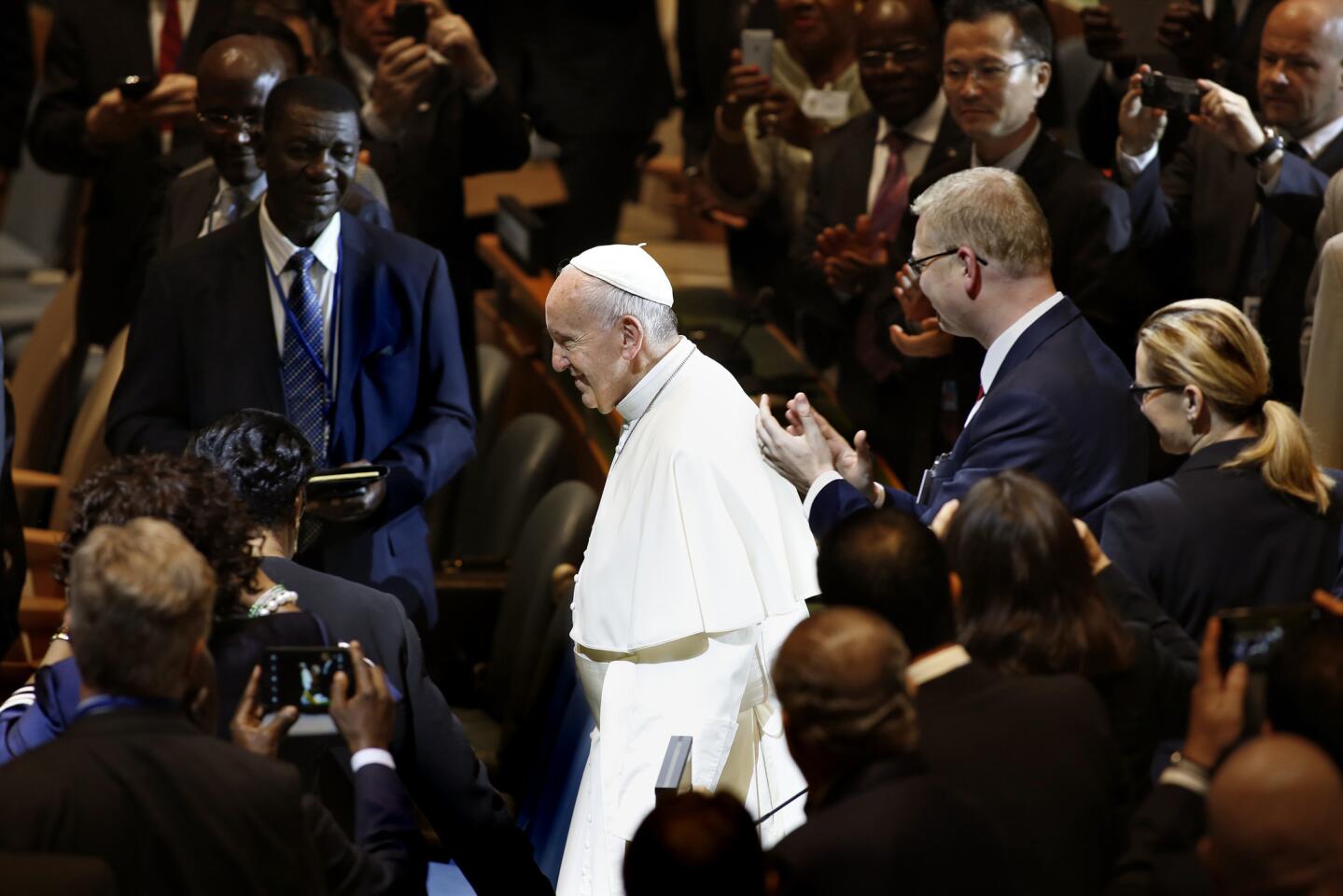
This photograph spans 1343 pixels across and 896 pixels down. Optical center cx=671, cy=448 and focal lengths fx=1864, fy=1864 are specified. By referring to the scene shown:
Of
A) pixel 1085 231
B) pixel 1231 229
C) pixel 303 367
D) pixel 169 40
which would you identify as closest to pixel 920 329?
pixel 1085 231

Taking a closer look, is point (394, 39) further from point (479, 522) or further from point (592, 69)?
point (479, 522)

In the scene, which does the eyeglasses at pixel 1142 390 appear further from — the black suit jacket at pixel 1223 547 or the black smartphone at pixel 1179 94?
the black smartphone at pixel 1179 94

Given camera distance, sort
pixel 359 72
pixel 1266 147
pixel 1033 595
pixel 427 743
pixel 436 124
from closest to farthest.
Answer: pixel 1033 595
pixel 427 743
pixel 1266 147
pixel 436 124
pixel 359 72

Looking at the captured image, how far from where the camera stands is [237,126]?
4684mm

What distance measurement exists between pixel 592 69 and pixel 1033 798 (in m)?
4.36

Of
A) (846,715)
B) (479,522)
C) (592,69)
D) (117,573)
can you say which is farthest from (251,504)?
(592,69)

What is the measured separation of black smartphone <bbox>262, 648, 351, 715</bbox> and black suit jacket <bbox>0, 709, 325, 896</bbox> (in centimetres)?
27

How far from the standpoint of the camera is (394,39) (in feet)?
18.8

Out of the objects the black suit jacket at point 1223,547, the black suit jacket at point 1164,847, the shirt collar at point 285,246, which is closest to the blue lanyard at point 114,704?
the black suit jacket at point 1164,847

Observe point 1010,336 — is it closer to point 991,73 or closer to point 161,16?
point 991,73

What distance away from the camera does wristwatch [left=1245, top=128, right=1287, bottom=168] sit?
4.46 meters

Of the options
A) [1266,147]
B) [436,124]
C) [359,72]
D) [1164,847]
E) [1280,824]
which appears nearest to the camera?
[1280,824]

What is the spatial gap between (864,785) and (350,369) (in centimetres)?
227

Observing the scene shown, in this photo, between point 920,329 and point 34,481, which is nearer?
point 920,329
